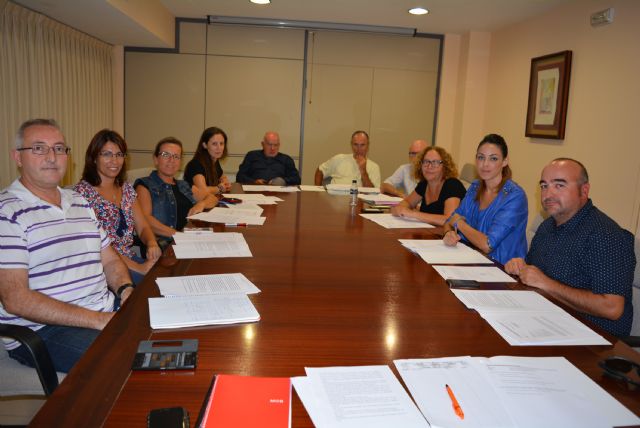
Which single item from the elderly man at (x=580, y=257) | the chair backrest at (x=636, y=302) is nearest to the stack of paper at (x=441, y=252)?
the elderly man at (x=580, y=257)

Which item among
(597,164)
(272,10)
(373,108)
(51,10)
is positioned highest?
(272,10)

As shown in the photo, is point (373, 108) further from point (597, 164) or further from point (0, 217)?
point (0, 217)

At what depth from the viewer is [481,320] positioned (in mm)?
1426

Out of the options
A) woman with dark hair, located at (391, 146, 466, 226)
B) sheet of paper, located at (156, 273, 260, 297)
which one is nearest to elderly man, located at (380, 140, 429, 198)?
woman with dark hair, located at (391, 146, 466, 226)

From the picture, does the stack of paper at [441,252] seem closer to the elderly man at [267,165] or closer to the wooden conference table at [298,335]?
the wooden conference table at [298,335]

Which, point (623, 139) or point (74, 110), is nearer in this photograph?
point (623, 139)

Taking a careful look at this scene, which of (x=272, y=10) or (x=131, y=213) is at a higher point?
(x=272, y=10)

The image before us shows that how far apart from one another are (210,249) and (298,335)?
0.89 m

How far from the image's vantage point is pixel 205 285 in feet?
5.26

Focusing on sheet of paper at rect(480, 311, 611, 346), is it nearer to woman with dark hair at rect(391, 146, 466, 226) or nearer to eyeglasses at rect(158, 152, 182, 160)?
woman with dark hair at rect(391, 146, 466, 226)

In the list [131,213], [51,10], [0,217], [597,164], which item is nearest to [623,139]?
[597,164]

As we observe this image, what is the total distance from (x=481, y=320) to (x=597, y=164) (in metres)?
3.14

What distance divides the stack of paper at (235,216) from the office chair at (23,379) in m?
1.21

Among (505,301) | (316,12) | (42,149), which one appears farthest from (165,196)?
(316,12)
